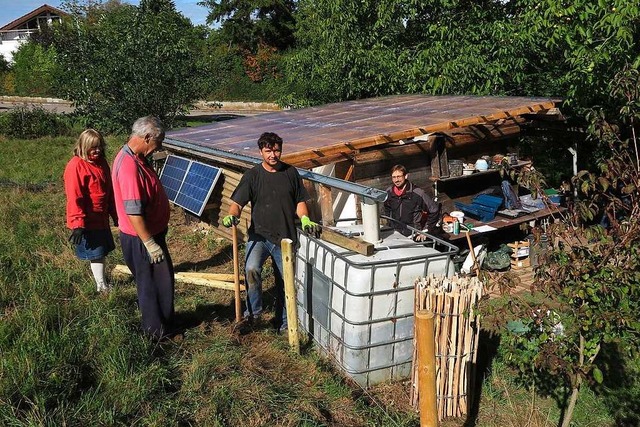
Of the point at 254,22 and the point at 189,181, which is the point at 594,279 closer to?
the point at 189,181

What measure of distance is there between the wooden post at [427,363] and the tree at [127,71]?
11436 mm

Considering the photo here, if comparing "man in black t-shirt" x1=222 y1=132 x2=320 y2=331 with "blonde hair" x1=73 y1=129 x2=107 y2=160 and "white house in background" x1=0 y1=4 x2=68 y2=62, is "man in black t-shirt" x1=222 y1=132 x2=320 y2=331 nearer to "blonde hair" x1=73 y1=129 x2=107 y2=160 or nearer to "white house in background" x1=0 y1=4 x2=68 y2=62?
"blonde hair" x1=73 y1=129 x2=107 y2=160

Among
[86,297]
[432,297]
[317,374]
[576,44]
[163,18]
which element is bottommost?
[317,374]

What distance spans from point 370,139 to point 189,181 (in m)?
3.38

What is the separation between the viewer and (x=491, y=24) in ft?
34.6

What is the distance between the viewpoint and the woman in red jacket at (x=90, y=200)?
5328 mm

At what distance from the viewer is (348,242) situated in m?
4.33

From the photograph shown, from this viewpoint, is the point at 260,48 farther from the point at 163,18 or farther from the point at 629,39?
the point at 629,39

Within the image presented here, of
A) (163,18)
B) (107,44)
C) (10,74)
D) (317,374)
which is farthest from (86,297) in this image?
(10,74)

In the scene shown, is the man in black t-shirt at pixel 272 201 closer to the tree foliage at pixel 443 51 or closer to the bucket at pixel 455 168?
the bucket at pixel 455 168

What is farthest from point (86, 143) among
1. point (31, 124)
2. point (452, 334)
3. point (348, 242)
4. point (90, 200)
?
point (31, 124)

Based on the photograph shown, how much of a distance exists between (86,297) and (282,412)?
250 cm

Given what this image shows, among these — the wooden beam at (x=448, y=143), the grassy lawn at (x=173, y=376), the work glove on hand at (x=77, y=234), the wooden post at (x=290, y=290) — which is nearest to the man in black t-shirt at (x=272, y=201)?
the wooden post at (x=290, y=290)

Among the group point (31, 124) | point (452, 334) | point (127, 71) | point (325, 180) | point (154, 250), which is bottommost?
point (452, 334)
